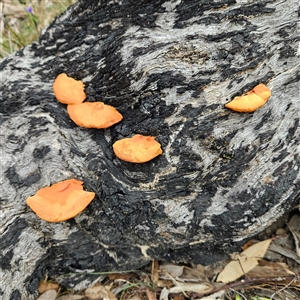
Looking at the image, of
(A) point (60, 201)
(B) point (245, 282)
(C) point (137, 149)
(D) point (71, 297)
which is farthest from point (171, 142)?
(D) point (71, 297)

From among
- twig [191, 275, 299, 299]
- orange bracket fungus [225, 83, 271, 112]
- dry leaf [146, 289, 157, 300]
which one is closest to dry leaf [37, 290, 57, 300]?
dry leaf [146, 289, 157, 300]

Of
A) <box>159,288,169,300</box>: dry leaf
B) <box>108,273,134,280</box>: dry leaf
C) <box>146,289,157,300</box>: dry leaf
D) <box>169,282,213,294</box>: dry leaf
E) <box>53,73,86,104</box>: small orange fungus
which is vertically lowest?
<box>169,282,213,294</box>: dry leaf

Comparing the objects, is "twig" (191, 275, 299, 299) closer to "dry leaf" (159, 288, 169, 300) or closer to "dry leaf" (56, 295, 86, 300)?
"dry leaf" (159, 288, 169, 300)

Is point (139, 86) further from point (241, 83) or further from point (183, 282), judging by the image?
point (183, 282)

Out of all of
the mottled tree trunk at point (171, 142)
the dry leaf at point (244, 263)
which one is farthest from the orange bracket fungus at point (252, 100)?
the dry leaf at point (244, 263)

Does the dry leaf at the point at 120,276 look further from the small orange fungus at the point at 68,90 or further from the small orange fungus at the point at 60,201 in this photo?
the small orange fungus at the point at 68,90

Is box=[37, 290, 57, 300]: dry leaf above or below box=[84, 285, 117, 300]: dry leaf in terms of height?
above

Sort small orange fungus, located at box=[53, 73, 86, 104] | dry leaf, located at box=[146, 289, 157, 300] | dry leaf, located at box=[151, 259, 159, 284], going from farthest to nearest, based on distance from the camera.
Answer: dry leaf, located at box=[151, 259, 159, 284]
dry leaf, located at box=[146, 289, 157, 300]
small orange fungus, located at box=[53, 73, 86, 104]
